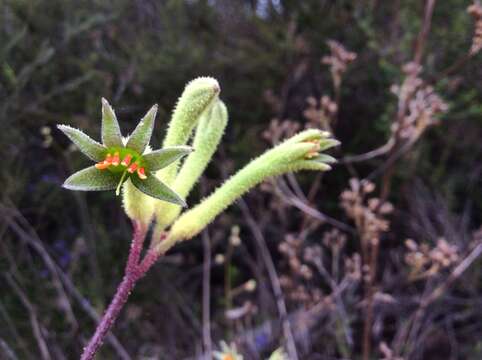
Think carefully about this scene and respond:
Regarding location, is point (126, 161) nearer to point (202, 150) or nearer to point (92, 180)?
point (92, 180)

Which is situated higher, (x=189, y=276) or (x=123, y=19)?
(x=123, y=19)

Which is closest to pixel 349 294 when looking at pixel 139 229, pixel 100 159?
pixel 139 229

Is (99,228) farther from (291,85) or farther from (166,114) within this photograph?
(291,85)

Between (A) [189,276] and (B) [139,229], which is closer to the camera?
(B) [139,229]

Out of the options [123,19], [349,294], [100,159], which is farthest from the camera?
[123,19]

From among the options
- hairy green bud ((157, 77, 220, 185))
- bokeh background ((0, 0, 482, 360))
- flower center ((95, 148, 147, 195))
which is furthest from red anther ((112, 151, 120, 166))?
bokeh background ((0, 0, 482, 360))

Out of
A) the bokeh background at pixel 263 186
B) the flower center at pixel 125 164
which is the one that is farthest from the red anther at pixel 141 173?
the bokeh background at pixel 263 186
